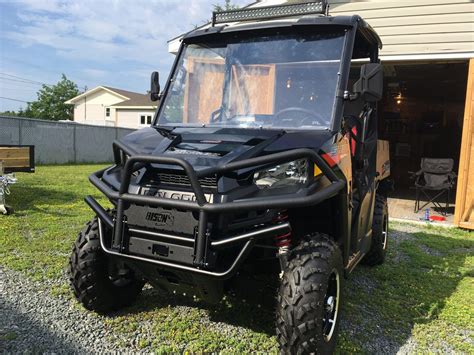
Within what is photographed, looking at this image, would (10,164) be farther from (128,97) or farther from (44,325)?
(128,97)

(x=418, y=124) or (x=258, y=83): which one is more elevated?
(x=418, y=124)

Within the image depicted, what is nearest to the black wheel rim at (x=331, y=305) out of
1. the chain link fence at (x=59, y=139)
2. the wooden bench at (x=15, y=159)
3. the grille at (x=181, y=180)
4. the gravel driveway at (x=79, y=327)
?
the gravel driveway at (x=79, y=327)

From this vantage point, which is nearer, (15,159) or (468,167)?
(15,159)

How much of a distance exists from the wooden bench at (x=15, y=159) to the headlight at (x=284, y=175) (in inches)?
233

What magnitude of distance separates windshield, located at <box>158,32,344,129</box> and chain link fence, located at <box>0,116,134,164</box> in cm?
1458

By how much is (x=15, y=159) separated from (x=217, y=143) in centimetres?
574

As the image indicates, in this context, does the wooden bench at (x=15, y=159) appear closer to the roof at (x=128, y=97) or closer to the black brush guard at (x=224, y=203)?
the black brush guard at (x=224, y=203)

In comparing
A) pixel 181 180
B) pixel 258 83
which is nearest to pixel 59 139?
pixel 258 83

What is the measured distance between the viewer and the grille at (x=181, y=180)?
2.51 metres

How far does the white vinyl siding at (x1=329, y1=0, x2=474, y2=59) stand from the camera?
23.6ft

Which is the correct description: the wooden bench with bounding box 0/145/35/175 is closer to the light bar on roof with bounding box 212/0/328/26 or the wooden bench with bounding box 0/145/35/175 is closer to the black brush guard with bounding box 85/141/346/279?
the light bar on roof with bounding box 212/0/328/26

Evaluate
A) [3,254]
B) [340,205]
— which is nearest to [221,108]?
[340,205]

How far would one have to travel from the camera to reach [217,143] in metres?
2.84

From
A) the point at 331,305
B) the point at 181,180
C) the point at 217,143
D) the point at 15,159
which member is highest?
the point at 217,143
